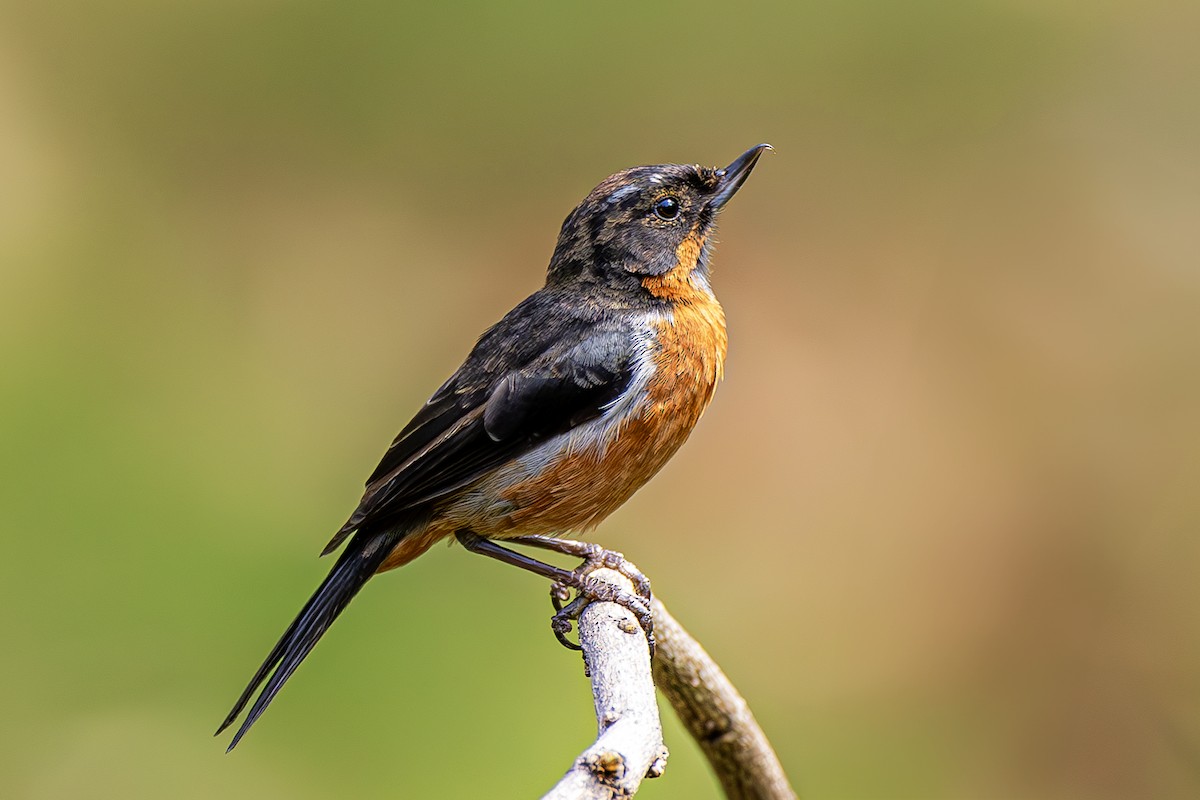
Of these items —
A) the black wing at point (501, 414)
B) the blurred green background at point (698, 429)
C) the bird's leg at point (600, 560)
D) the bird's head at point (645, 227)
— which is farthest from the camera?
the blurred green background at point (698, 429)

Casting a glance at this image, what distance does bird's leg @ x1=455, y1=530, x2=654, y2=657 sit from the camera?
13.8 feet

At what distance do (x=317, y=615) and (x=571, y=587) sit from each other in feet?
2.75

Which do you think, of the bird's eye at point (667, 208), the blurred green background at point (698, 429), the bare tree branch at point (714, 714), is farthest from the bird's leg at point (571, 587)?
the blurred green background at point (698, 429)

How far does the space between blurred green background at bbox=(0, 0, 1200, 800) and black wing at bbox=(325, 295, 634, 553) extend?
2316 mm

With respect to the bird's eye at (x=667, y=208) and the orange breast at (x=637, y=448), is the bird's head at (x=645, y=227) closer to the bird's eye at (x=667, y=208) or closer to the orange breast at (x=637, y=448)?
the bird's eye at (x=667, y=208)

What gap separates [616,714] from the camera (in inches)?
117

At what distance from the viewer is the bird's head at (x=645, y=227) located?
4707 millimetres

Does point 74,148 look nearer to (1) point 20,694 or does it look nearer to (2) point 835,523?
(1) point 20,694

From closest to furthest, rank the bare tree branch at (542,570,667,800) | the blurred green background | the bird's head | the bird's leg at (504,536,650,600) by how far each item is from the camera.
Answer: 1. the bare tree branch at (542,570,667,800)
2. the bird's leg at (504,536,650,600)
3. the bird's head
4. the blurred green background

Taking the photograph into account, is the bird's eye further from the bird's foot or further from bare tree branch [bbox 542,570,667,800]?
bare tree branch [bbox 542,570,667,800]

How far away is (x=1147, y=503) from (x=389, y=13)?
5.81 m

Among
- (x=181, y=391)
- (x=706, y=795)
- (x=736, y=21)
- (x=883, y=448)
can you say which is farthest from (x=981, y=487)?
(x=181, y=391)

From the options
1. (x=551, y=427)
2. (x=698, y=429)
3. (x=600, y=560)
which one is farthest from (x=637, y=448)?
(x=698, y=429)

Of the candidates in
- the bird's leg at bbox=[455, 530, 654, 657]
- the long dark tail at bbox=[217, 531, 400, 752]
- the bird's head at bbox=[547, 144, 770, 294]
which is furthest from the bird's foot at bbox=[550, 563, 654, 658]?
the bird's head at bbox=[547, 144, 770, 294]
